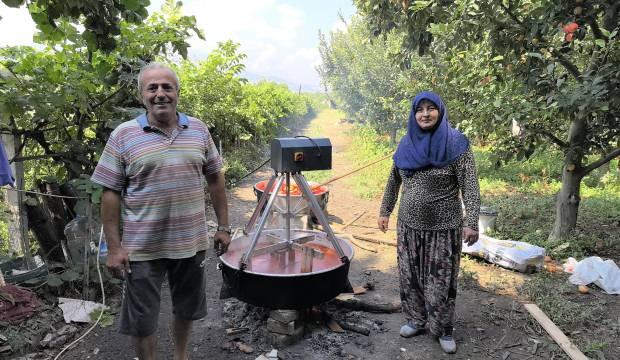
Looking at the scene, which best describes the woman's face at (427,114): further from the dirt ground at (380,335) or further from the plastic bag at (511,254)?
the plastic bag at (511,254)

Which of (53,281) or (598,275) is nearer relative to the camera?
(53,281)

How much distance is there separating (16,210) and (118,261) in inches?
87.0

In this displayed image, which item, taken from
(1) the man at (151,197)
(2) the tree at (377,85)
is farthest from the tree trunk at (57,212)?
(2) the tree at (377,85)

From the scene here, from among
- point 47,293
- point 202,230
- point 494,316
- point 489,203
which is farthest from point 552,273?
point 47,293

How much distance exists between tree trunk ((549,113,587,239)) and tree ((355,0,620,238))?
0.01 metres

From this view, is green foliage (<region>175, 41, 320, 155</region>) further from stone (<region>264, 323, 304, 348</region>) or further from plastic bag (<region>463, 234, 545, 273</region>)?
plastic bag (<region>463, 234, 545, 273</region>)

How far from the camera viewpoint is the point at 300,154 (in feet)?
9.59

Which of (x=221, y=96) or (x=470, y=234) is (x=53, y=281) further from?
(x=221, y=96)

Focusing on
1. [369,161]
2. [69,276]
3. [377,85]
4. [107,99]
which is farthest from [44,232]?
[377,85]

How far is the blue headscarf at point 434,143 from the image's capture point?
2.82 m

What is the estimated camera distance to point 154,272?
2.29 metres

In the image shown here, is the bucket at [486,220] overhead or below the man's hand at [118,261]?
below

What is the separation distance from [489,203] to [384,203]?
4.63m

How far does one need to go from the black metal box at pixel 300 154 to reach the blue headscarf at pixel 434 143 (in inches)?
22.9
